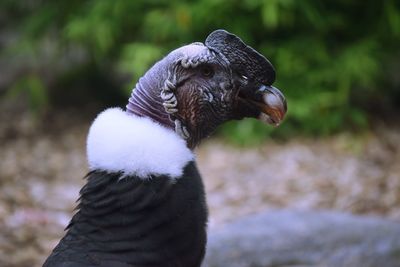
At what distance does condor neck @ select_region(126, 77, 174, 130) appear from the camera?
7.58 ft

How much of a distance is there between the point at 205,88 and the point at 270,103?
225 mm

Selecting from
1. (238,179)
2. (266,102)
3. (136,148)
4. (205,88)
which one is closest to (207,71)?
(205,88)

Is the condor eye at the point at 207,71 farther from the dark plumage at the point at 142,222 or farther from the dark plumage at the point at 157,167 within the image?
the dark plumage at the point at 142,222

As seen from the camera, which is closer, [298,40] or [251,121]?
[251,121]

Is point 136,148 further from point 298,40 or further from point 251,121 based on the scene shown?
point 298,40

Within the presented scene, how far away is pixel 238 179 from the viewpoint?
6.23 metres

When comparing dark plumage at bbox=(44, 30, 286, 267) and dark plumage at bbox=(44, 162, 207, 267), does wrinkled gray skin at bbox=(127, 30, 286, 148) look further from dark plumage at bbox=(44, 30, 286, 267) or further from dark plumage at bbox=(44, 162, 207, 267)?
dark plumage at bbox=(44, 162, 207, 267)

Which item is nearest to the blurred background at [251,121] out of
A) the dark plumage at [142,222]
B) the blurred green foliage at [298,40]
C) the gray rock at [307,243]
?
the blurred green foliage at [298,40]

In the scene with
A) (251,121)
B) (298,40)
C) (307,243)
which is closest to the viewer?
(307,243)

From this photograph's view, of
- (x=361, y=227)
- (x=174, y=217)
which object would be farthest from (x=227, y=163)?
(x=174, y=217)

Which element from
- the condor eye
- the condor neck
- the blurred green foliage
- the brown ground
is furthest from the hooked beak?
the blurred green foliage

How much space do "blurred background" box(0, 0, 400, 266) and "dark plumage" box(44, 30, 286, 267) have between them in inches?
115

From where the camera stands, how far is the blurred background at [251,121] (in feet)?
19.3

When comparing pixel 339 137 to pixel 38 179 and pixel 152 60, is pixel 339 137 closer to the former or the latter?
pixel 152 60
